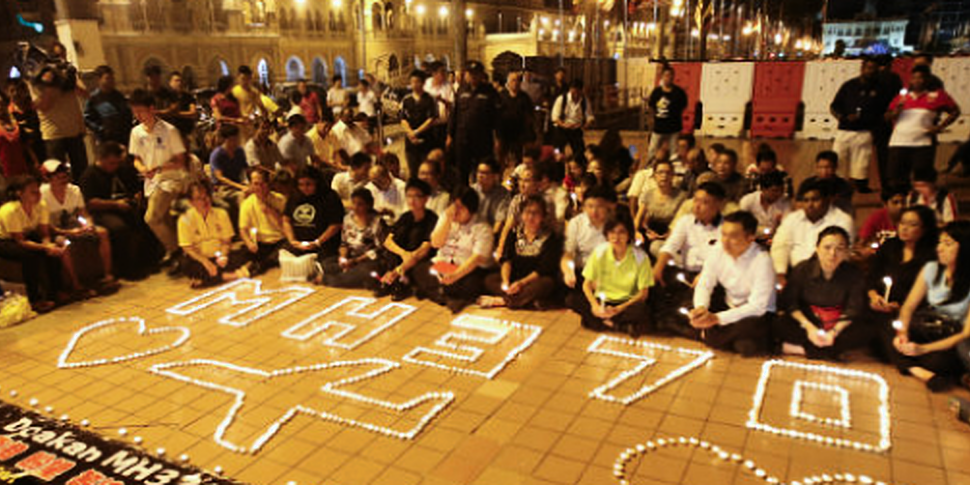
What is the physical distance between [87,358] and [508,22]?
6053 centimetres

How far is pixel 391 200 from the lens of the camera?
7.62 meters

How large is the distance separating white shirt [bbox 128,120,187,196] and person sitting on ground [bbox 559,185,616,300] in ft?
15.5

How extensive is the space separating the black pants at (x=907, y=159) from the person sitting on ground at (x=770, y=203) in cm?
284

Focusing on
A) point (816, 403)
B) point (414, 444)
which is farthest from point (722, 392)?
point (414, 444)

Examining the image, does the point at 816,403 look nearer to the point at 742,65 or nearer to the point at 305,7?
the point at 742,65

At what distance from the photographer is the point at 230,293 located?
7.19m

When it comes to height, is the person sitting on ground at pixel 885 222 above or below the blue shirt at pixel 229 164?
below

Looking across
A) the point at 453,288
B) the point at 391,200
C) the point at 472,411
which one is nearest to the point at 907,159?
the point at 453,288

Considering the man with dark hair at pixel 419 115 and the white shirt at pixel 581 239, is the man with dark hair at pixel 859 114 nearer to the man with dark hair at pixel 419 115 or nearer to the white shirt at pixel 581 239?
the white shirt at pixel 581 239

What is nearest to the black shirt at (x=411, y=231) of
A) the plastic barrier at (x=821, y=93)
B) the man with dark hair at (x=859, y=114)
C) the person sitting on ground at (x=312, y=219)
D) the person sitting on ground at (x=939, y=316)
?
the person sitting on ground at (x=312, y=219)

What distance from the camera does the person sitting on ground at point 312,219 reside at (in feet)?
24.6

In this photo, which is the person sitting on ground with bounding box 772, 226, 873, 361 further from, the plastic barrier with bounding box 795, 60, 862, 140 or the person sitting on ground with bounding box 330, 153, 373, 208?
the plastic barrier with bounding box 795, 60, 862, 140

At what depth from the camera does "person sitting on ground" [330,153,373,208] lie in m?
8.08

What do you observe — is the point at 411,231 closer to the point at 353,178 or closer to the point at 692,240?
the point at 353,178
